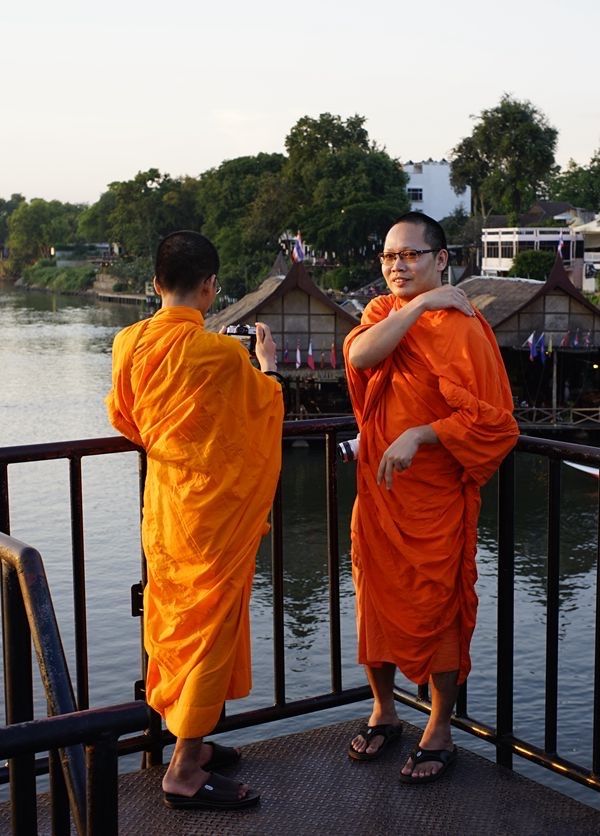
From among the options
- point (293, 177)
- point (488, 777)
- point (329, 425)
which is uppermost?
point (293, 177)

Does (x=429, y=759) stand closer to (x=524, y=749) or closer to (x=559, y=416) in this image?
(x=524, y=749)

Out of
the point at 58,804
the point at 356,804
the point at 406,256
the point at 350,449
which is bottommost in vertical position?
the point at 356,804

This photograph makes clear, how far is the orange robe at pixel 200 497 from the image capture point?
2.80m

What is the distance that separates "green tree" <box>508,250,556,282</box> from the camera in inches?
1911

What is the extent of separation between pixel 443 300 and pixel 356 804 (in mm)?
1349

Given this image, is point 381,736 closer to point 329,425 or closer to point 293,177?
point 329,425

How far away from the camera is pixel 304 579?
20.6 meters

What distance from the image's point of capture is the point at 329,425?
3.44 metres

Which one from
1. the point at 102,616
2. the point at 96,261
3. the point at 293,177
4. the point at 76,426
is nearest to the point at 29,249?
the point at 96,261

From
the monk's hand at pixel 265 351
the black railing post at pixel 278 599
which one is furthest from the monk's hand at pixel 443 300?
the black railing post at pixel 278 599

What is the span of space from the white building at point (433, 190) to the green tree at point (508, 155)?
23.1m

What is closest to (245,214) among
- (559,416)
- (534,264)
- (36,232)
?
(534,264)

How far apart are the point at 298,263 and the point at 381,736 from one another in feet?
87.4

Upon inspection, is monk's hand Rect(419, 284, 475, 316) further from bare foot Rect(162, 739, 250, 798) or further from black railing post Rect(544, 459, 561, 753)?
bare foot Rect(162, 739, 250, 798)
